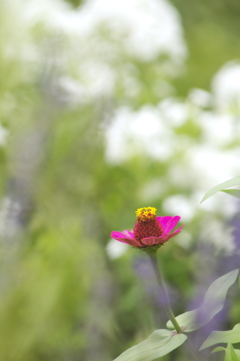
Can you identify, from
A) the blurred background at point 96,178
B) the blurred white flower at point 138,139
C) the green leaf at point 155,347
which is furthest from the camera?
the blurred white flower at point 138,139

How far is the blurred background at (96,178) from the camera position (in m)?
0.81

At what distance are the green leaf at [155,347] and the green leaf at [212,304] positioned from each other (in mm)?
12

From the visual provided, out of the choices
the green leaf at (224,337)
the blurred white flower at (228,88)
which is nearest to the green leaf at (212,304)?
the green leaf at (224,337)

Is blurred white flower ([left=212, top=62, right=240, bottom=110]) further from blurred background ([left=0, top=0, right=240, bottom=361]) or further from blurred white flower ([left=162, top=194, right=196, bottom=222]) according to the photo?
blurred white flower ([left=162, top=194, right=196, bottom=222])

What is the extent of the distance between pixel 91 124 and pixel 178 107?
246 mm

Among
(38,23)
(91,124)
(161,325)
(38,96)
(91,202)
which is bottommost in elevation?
(161,325)

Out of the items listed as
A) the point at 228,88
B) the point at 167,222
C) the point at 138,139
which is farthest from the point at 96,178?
the point at 167,222

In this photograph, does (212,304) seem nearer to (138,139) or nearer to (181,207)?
(181,207)

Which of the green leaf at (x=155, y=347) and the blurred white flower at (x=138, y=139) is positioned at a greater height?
the blurred white flower at (x=138, y=139)

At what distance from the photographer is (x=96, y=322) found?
2.75ft

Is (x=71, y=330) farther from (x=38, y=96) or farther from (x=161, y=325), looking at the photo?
(x=38, y=96)

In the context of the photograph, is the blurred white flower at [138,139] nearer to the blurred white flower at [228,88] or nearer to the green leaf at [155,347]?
the blurred white flower at [228,88]

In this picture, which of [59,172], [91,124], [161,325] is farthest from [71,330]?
[91,124]

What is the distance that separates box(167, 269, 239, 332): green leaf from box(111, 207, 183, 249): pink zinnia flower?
0.13ft
